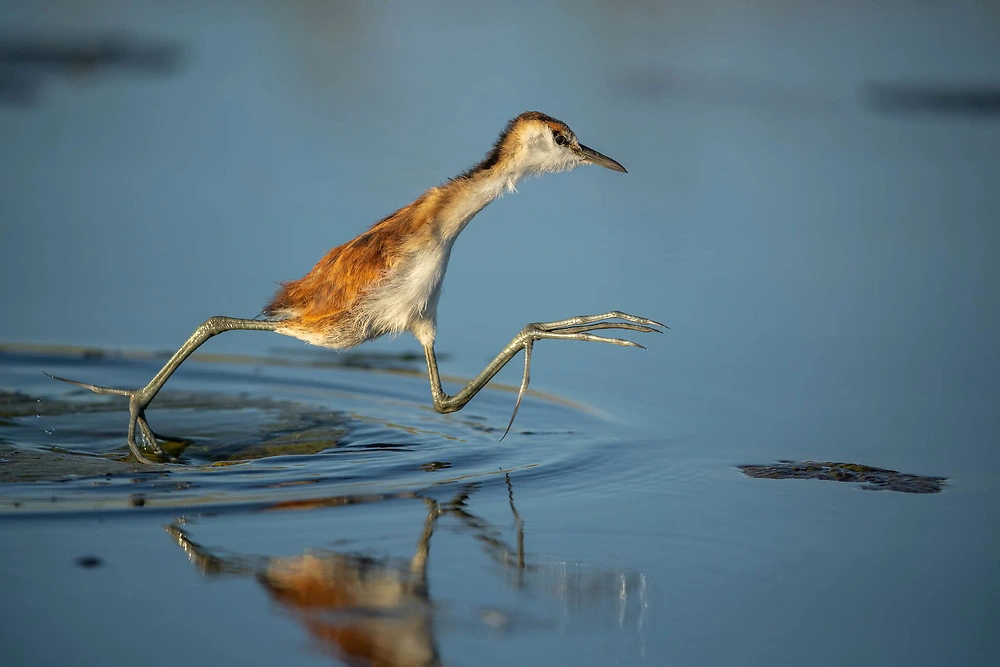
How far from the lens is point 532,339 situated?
6.21 meters

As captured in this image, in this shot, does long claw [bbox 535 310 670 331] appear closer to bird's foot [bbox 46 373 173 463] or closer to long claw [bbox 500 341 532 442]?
long claw [bbox 500 341 532 442]

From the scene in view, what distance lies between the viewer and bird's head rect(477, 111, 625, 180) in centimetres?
614

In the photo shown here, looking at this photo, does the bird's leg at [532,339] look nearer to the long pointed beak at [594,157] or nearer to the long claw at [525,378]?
the long claw at [525,378]

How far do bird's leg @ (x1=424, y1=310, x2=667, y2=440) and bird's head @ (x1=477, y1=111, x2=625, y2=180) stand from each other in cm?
78

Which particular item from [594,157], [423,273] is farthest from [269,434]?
[594,157]

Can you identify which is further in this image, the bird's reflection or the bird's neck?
the bird's neck

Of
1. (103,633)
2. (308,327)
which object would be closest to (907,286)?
(308,327)

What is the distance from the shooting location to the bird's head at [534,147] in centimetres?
614

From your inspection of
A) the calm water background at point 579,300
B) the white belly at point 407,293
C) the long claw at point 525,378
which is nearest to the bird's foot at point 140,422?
the calm water background at point 579,300

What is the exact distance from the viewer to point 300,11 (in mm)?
15789

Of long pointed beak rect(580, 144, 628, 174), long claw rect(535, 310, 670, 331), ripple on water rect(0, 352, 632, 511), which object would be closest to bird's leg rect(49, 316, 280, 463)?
ripple on water rect(0, 352, 632, 511)

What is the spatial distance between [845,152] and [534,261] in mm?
3679

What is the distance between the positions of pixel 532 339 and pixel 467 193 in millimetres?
787

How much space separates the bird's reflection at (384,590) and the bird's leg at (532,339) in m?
1.35
